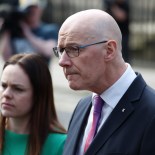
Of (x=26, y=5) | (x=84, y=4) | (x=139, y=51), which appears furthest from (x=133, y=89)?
(x=84, y=4)

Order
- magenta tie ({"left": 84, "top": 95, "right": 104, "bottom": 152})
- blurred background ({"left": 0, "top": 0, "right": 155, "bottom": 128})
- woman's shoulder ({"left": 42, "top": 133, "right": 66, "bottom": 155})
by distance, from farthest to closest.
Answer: blurred background ({"left": 0, "top": 0, "right": 155, "bottom": 128}) < woman's shoulder ({"left": 42, "top": 133, "right": 66, "bottom": 155}) < magenta tie ({"left": 84, "top": 95, "right": 104, "bottom": 152})

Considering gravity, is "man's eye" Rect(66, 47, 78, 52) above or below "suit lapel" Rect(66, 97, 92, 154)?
above

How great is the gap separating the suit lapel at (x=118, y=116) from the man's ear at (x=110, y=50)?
0.18 metres

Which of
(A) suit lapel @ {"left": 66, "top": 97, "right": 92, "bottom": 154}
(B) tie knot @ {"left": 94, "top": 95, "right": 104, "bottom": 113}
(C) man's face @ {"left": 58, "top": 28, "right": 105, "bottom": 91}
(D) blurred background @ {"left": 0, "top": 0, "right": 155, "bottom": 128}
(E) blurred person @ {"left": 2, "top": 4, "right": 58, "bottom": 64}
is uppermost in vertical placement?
(C) man's face @ {"left": 58, "top": 28, "right": 105, "bottom": 91}

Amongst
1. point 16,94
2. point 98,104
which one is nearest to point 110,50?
point 98,104

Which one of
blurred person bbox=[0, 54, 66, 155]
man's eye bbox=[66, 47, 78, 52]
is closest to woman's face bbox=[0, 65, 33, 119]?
blurred person bbox=[0, 54, 66, 155]

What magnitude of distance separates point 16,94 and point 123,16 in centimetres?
811

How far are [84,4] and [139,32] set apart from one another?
1994 millimetres

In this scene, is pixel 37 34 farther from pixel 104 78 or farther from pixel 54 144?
pixel 104 78

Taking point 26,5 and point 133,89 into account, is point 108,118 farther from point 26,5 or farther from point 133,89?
point 26,5

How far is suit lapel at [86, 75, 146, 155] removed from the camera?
338 cm

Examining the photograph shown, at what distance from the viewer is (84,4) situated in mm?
18422

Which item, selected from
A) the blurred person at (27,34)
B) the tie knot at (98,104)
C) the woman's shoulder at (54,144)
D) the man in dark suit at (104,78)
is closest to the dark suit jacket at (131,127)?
the man in dark suit at (104,78)

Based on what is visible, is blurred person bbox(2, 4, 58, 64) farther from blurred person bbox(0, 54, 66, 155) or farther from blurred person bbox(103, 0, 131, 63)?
blurred person bbox(0, 54, 66, 155)
